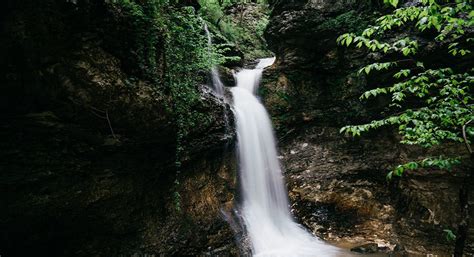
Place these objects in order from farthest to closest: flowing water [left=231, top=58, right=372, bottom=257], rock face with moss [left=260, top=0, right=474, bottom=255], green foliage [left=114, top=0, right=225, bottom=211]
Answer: flowing water [left=231, top=58, right=372, bottom=257]
rock face with moss [left=260, top=0, right=474, bottom=255]
green foliage [left=114, top=0, right=225, bottom=211]

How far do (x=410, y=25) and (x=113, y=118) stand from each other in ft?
24.3

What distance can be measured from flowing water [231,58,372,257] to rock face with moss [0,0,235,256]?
123 cm

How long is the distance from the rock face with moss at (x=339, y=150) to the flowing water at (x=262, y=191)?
40 cm

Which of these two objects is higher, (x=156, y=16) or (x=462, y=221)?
(x=156, y=16)

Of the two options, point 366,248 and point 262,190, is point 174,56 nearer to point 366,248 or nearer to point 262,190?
point 262,190

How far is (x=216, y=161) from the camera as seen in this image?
23.7ft

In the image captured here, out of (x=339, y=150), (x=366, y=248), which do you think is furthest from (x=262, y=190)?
(x=366, y=248)

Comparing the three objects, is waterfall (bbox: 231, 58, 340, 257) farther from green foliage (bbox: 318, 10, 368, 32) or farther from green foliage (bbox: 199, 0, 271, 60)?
green foliage (bbox: 199, 0, 271, 60)

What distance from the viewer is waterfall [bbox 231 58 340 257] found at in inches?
266

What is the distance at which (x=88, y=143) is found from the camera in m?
4.46

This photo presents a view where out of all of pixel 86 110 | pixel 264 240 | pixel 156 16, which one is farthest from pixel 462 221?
pixel 156 16

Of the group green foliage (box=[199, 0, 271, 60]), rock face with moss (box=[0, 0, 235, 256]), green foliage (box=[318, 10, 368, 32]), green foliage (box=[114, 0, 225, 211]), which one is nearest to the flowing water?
rock face with moss (box=[0, 0, 235, 256])

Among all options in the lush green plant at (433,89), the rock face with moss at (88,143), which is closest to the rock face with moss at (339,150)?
the lush green plant at (433,89)

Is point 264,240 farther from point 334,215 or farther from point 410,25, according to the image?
point 410,25
